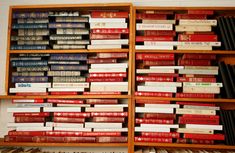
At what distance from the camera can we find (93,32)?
1.82 metres

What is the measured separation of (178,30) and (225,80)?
0.56 meters

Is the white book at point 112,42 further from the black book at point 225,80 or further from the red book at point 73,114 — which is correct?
the black book at point 225,80

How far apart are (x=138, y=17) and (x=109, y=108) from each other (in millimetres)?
810

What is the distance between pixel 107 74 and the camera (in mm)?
1792

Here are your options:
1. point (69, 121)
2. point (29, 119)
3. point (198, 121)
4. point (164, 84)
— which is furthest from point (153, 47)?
point (29, 119)

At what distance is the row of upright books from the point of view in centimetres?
181

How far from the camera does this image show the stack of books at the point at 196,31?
5.77 feet

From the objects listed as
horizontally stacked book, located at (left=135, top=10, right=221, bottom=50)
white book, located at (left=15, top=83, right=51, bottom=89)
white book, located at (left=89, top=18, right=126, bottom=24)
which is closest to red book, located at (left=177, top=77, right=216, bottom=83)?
horizontally stacked book, located at (left=135, top=10, right=221, bottom=50)

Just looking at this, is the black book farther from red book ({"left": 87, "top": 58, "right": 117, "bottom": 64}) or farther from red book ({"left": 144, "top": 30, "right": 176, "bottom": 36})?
red book ({"left": 87, "top": 58, "right": 117, "bottom": 64})

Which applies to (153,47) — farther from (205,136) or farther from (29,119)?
(29,119)

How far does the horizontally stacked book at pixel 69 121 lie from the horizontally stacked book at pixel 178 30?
23.7 inches

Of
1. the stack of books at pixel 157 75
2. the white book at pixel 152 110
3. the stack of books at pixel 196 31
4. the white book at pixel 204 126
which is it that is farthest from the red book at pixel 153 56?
the white book at pixel 204 126

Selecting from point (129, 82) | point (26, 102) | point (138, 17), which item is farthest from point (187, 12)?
point (26, 102)

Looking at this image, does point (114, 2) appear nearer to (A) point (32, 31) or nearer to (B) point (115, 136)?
(A) point (32, 31)
